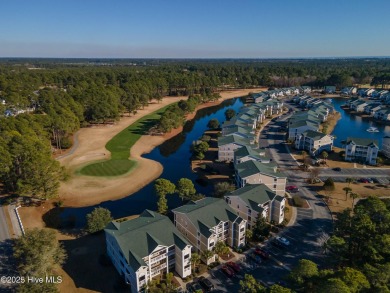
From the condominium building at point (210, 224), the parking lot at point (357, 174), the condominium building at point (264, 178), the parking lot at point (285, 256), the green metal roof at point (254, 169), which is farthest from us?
the parking lot at point (357, 174)

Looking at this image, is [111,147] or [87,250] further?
[111,147]

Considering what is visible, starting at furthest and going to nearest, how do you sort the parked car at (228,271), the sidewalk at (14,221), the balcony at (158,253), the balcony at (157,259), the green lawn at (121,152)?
the green lawn at (121,152)
the sidewalk at (14,221)
the parked car at (228,271)
the balcony at (157,259)
the balcony at (158,253)

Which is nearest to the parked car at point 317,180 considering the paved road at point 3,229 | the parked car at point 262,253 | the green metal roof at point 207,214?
the parked car at point 262,253

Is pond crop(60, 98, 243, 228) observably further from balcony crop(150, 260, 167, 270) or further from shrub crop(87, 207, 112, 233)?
balcony crop(150, 260, 167, 270)

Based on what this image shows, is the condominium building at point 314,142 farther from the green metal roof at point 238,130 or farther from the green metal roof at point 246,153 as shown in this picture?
the green metal roof at point 246,153

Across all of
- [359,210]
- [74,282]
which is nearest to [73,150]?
[74,282]

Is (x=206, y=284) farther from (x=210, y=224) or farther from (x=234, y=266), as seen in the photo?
(x=210, y=224)

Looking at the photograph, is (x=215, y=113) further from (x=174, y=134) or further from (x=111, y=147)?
(x=111, y=147)
